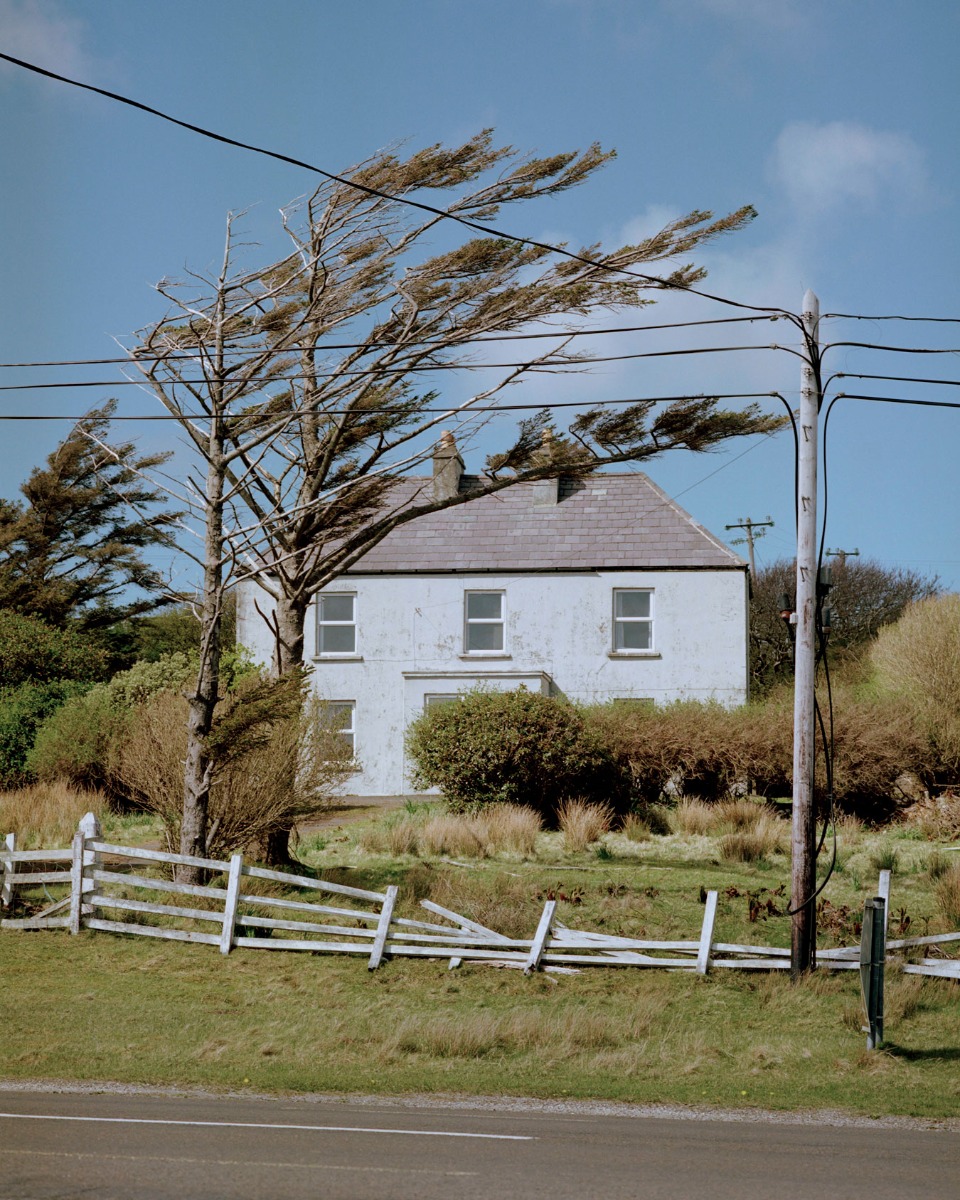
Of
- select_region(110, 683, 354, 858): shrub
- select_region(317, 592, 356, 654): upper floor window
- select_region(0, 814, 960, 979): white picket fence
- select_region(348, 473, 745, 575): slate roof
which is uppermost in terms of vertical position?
select_region(348, 473, 745, 575): slate roof

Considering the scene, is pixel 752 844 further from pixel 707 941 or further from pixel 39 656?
pixel 39 656

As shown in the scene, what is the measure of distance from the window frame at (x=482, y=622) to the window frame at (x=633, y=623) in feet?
9.93

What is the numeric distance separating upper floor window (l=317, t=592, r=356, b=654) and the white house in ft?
0.13

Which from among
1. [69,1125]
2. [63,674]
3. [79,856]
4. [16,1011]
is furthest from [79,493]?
[69,1125]

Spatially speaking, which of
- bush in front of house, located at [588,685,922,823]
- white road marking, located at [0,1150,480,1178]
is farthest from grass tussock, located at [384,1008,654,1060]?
bush in front of house, located at [588,685,922,823]

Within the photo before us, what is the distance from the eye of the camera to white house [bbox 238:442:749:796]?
34812 millimetres

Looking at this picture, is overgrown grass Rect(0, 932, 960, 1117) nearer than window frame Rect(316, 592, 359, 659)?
Yes

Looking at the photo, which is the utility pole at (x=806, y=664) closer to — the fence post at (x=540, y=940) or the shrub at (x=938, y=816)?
the fence post at (x=540, y=940)

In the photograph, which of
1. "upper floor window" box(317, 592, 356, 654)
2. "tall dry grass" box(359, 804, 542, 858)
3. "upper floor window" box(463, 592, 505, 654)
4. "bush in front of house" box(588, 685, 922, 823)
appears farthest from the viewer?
"upper floor window" box(317, 592, 356, 654)

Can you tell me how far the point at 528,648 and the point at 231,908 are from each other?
20434 millimetres

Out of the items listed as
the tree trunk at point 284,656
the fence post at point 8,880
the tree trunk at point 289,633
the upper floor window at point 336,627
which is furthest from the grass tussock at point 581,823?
the upper floor window at point 336,627

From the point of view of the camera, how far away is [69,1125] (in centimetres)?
869

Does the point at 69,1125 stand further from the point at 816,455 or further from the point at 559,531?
the point at 559,531

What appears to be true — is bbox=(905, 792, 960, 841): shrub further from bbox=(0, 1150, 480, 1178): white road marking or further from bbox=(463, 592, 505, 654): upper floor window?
bbox=(0, 1150, 480, 1178): white road marking
